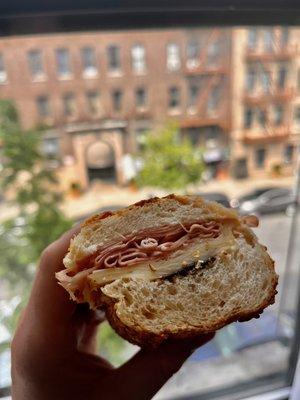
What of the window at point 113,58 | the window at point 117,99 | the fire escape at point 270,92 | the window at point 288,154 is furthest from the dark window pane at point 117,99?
the window at point 288,154

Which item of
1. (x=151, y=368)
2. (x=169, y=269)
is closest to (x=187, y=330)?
(x=169, y=269)

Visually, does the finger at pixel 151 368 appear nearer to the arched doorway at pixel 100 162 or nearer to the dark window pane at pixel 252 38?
the arched doorway at pixel 100 162

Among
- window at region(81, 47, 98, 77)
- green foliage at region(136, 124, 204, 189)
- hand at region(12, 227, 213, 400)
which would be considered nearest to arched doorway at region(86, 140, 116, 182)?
green foliage at region(136, 124, 204, 189)

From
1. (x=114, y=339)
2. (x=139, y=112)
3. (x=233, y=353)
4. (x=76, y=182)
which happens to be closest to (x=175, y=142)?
(x=139, y=112)

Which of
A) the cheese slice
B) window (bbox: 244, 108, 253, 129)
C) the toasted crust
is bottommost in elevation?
window (bbox: 244, 108, 253, 129)

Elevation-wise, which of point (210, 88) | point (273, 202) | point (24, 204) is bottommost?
→ point (273, 202)

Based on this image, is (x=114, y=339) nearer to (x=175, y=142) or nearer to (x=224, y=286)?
(x=175, y=142)

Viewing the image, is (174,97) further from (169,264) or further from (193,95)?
(169,264)

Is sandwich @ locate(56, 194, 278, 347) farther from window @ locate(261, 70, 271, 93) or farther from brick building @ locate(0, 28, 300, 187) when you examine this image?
window @ locate(261, 70, 271, 93)
